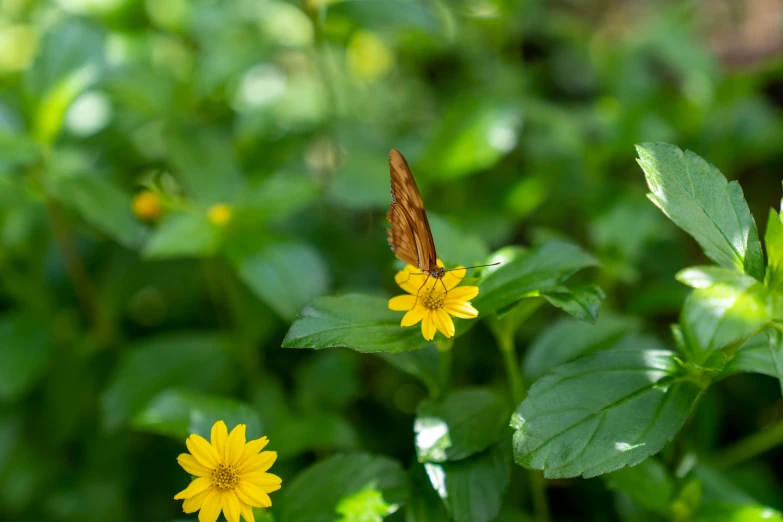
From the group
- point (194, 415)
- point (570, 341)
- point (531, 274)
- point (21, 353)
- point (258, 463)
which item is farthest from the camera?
point (21, 353)

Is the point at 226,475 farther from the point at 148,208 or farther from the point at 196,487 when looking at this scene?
the point at 148,208

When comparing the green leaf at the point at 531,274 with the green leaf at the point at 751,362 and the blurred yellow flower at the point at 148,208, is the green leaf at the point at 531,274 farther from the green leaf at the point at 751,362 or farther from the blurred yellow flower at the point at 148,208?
the blurred yellow flower at the point at 148,208

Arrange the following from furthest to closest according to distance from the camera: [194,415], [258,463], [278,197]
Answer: [278,197] → [194,415] → [258,463]

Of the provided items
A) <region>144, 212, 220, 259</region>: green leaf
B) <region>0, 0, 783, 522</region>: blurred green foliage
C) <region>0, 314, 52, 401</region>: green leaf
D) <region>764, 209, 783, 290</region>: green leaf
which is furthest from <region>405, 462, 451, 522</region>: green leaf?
<region>0, 314, 52, 401</region>: green leaf

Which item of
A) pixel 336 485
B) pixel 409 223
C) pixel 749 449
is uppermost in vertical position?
pixel 409 223

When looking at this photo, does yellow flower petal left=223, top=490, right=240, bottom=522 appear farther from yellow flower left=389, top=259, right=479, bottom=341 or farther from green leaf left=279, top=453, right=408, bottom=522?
yellow flower left=389, top=259, right=479, bottom=341

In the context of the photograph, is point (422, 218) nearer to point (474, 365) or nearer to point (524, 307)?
point (524, 307)

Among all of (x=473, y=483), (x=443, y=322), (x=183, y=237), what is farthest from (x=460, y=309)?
(x=183, y=237)

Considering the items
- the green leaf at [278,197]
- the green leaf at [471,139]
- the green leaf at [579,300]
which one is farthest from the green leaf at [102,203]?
the green leaf at [579,300]
